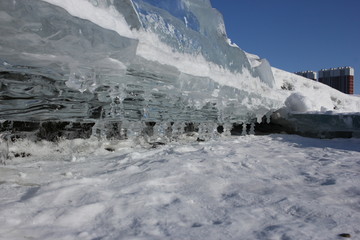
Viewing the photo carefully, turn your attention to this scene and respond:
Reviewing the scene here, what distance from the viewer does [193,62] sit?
2717mm

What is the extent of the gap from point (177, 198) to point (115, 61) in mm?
1080

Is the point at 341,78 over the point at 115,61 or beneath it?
over

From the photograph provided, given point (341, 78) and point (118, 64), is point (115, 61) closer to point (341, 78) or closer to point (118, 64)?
point (118, 64)

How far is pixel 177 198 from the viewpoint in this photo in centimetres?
116

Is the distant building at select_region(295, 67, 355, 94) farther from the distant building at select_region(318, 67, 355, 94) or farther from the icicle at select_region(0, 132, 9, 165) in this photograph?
the icicle at select_region(0, 132, 9, 165)

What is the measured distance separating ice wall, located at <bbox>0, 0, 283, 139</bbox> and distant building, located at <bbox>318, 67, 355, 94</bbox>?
18.4 metres

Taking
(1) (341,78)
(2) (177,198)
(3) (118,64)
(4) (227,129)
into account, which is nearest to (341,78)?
(1) (341,78)

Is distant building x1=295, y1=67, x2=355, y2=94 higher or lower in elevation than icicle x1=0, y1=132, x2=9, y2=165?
higher

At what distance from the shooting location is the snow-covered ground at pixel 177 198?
866 millimetres

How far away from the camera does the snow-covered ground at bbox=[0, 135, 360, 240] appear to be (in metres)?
0.87

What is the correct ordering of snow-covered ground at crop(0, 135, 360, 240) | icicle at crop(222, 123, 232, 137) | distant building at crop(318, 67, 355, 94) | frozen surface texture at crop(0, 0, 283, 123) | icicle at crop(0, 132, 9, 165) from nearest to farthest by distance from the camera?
1. snow-covered ground at crop(0, 135, 360, 240)
2. frozen surface texture at crop(0, 0, 283, 123)
3. icicle at crop(0, 132, 9, 165)
4. icicle at crop(222, 123, 232, 137)
5. distant building at crop(318, 67, 355, 94)

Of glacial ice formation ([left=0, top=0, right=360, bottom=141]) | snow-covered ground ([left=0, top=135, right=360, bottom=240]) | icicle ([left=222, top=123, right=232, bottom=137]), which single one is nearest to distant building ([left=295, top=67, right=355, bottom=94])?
icicle ([left=222, top=123, right=232, bottom=137])

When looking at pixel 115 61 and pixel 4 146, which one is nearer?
pixel 115 61

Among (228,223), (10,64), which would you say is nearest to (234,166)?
(228,223)
